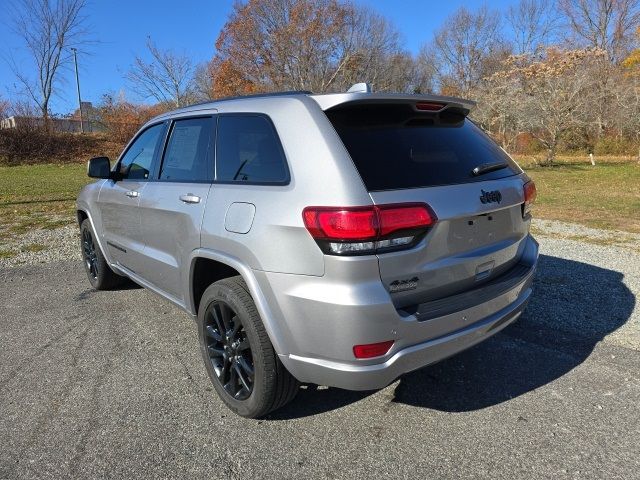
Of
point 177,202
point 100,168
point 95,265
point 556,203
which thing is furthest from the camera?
point 556,203

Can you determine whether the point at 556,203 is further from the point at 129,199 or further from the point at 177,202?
the point at 177,202

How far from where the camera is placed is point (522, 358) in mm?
3395

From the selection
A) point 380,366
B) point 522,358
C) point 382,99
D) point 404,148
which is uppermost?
point 382,99

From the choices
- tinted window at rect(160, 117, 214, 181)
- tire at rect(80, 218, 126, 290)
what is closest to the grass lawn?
tire at rect(80, 218, 126, 290)

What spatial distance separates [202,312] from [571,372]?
2429 mm

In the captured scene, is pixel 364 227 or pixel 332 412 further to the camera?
pixel 332 412

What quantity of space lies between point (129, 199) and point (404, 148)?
94.8 inches

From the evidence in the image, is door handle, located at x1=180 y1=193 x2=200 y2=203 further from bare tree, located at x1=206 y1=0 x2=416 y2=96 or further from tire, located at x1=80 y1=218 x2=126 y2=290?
bare tree, located at x1=206 y1=0 x2=416 y2=96

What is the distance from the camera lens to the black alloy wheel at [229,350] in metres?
2.72

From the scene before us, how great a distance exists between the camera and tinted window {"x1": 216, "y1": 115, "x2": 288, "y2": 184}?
2557mm

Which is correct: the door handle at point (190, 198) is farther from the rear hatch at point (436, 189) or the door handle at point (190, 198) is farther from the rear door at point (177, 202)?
the rear hatch at point (436, 189)

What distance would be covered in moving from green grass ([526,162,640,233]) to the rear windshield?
249 inches

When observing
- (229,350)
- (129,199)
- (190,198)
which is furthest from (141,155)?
(229,350)

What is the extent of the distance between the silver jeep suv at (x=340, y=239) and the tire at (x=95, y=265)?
1.99 metres
